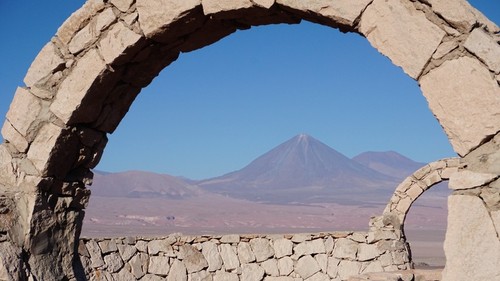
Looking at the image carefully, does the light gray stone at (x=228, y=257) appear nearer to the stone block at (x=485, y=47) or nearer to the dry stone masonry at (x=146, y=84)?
the dry stone masonry at (x=146, y=84)

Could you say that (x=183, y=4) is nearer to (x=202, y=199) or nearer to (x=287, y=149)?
(x=202, y=199)

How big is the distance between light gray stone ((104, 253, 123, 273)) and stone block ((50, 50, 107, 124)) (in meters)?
5.64

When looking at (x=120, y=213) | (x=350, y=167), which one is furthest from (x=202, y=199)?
(x=350, y=167)

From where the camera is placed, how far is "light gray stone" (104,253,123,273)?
1062cm

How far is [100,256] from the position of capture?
34.7 feet

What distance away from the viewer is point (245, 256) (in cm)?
1179

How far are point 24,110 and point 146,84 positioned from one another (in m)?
1.00

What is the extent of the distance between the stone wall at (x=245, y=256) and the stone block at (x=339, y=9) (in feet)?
23.2

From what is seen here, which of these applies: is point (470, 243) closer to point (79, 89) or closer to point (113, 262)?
point (79, 89)

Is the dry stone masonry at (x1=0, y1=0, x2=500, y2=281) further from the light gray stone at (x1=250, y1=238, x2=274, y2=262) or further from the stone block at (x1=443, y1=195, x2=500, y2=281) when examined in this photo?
the light gray stone at (x1=250, y1=238, x2=274, y2=262)

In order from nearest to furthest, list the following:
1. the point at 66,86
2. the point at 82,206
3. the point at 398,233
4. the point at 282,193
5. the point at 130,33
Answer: the point at 130,33 < the point at 66,86 < the point at 82,206 < the point at 398,233 < the point at 282,193

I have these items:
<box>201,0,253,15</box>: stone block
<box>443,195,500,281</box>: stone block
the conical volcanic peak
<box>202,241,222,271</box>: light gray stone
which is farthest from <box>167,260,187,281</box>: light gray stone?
the conical volcanic peak

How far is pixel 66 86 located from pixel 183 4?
1.30 metres

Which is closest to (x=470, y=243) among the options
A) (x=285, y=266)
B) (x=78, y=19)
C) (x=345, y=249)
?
(x=78, y=19)
